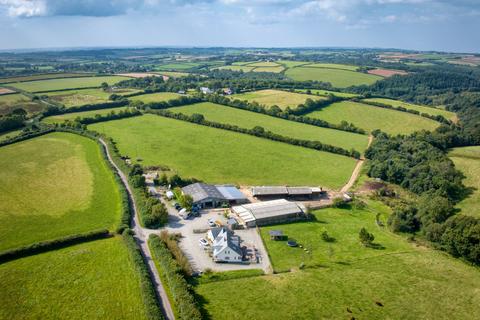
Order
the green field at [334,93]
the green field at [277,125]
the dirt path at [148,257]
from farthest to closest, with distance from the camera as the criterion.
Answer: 1. the green field at [334,93]
2. the green field at [277,125]
3. the dirt path at [148,257]

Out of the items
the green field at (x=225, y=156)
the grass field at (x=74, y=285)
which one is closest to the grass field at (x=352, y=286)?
the grass field at (x=74, y=285)

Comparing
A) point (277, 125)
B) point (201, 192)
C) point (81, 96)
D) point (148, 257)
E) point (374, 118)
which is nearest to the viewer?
point (148, 257)

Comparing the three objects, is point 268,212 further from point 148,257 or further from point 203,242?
point 148,257

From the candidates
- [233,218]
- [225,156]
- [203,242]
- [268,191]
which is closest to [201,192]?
[233,218]

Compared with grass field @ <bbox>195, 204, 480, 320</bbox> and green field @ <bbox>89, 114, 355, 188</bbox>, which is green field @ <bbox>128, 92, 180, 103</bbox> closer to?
green field @ <bbox>89, 114, 355, 188</bbox>

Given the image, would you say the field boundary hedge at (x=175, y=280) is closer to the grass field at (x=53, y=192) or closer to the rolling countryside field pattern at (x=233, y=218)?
the rolling countryside field pattern at (x=233, y=218)

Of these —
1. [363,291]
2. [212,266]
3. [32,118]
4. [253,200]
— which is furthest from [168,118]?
[363,291]
